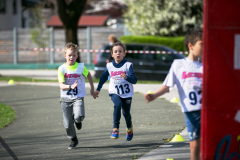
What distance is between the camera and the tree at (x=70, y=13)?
19250mm

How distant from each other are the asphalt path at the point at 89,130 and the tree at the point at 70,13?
866 cm

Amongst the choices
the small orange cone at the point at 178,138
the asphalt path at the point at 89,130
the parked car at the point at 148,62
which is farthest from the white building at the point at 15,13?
the small orange cone at the point at 178,138

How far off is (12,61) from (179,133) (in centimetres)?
2388

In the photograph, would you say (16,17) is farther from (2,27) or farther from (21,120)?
(21,120)

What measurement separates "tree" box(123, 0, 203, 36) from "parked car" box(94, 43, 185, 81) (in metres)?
8.53

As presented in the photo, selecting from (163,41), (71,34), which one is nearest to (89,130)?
(71,34)

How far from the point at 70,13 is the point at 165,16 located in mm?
7392

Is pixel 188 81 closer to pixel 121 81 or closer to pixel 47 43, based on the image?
pixel 121 81

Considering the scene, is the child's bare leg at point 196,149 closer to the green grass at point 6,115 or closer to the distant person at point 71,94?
the distant person at point 71,94

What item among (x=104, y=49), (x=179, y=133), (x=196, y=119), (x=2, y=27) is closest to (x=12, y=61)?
(x=2, y=27)

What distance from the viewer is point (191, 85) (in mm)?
4152

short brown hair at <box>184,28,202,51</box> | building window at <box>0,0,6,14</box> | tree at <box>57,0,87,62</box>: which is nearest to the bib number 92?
short brown hair at <box>184,28,202,51</box>

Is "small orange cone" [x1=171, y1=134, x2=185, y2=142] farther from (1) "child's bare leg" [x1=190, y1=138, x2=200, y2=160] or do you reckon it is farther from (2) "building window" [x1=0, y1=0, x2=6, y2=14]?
(2) "building window" [x1=0, y1=0, x2=6, y2=14]

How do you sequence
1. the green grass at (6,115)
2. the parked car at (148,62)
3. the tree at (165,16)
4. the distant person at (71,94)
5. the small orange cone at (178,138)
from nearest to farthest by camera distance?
the distant person at (71,94), the small orange cone at (178,138), the green grass at (6,115), the parked car at (148,62), the tree at (165,16)
